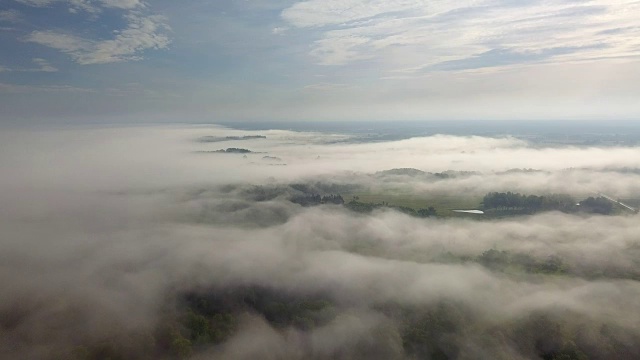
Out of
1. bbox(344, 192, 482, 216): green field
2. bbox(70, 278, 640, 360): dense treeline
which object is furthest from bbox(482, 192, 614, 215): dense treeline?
bbox(70, 278, 640, 360): dense treeline

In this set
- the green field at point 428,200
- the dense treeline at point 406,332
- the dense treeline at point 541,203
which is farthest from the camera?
the green field at point 428,200

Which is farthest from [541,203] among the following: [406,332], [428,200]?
[406,332]

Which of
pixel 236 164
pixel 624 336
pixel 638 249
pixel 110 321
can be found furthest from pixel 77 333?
pixel 236 164

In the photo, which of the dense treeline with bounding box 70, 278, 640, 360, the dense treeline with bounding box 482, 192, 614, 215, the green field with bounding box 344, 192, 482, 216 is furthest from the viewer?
the green field with bounding box 344, 192, 482, 216

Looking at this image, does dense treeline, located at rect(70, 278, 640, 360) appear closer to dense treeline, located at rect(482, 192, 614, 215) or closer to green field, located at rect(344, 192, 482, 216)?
green field, located at rect(344, 192, 482, 216)

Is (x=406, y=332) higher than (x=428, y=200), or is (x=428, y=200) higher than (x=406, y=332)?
(x=428, y=200)

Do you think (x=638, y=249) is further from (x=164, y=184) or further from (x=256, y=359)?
(x=164, y=184)

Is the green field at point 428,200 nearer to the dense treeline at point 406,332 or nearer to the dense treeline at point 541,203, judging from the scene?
the dense treeline at point 541,203

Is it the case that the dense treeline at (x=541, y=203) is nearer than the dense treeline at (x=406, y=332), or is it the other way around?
the dense treeline at (x=406, y=332)

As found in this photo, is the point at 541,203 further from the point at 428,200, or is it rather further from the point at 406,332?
the point at 406,332

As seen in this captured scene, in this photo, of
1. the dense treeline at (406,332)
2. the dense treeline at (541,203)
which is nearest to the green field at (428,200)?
the dense treeline at (541,203)

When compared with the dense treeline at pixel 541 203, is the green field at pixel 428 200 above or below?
below
